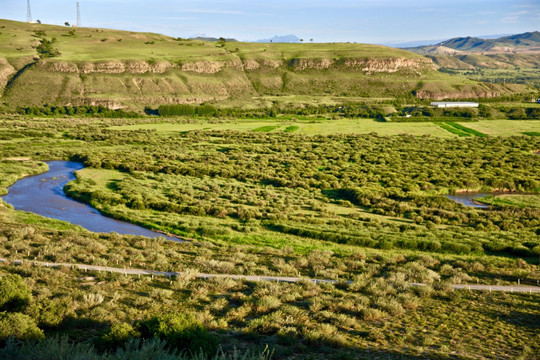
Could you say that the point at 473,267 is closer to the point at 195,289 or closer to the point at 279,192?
the point at 195,289

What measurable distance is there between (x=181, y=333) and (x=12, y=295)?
21.5 ft

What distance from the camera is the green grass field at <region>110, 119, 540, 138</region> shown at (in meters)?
92.7

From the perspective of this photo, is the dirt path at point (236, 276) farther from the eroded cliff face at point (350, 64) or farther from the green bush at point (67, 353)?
Answer: the eroded cliff face at point (350, 64)

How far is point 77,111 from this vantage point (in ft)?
385

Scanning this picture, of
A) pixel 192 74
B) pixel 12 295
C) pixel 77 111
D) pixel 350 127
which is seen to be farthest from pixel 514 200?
pixel 192 74

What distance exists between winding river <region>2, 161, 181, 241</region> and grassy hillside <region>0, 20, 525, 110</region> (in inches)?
3113

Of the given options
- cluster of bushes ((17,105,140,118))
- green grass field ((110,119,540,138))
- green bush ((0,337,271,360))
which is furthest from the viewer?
cluster of bushes ((17,105,140,118))

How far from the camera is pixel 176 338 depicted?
39.4ft

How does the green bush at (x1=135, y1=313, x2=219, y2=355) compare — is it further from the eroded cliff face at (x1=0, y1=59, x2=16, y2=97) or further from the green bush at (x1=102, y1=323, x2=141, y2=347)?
the eroded cliff face at (x1=0, y1=59, x2=16, y2=97)

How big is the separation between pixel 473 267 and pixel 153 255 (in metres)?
17.9

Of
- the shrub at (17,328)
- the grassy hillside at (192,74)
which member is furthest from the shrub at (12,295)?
the grassy hillside at (192,74)

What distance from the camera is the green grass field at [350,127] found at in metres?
92.7

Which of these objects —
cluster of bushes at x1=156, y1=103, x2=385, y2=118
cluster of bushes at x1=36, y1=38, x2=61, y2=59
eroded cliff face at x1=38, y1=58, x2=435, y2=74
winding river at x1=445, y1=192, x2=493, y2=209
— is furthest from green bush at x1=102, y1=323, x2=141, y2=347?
cluster of bushes at x1=36, y1=38, x2=61, y2=59

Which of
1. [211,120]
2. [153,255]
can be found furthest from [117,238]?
[211,120]
